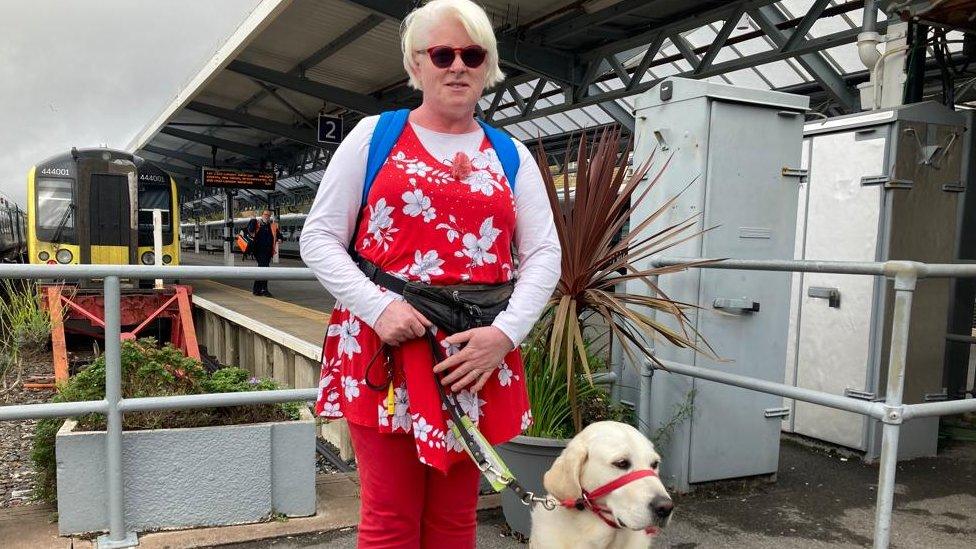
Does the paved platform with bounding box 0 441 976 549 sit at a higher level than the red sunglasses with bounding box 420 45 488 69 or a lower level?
lower

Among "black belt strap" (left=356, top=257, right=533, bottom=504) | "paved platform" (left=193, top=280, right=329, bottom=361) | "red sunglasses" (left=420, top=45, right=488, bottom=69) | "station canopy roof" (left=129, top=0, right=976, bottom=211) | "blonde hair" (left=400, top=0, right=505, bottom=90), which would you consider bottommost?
"paved platform" (left=193, top=280, right=329, bottom=361)

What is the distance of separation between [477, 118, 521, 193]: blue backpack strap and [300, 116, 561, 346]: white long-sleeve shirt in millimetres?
26

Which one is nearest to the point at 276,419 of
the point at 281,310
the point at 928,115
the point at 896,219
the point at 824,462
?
the point at 824,462

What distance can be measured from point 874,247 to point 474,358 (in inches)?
160

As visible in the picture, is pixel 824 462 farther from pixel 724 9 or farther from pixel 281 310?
pixel 281 310

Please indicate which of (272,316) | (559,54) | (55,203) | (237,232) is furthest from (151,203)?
(237,232)

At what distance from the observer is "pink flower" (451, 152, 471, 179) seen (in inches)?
68.1

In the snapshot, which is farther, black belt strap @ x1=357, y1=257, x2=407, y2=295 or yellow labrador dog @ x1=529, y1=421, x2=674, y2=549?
yellow labrador dog @ x1=529, y1=421, x2=674, y2=549

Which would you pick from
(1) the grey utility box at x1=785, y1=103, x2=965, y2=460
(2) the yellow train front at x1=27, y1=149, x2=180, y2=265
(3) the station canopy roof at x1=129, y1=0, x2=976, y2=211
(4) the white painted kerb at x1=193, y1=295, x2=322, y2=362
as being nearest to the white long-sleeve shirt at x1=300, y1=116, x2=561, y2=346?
(1) the grey utility box at x1=785, y1=103, x2=965, y2=460

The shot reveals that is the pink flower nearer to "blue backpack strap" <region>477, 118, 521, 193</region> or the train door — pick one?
"blue backpack strap" <region>477, 118, 521, 193</region>

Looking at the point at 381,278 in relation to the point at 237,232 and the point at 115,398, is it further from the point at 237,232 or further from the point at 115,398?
the point at 237,232

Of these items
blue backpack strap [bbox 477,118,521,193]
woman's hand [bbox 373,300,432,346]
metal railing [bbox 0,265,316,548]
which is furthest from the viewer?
metal railing [bbox 0,265,316,548]

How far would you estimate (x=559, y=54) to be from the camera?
13.4 metres

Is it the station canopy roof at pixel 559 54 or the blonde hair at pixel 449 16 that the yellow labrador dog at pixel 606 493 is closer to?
the blonde hair at pixel 449 16
